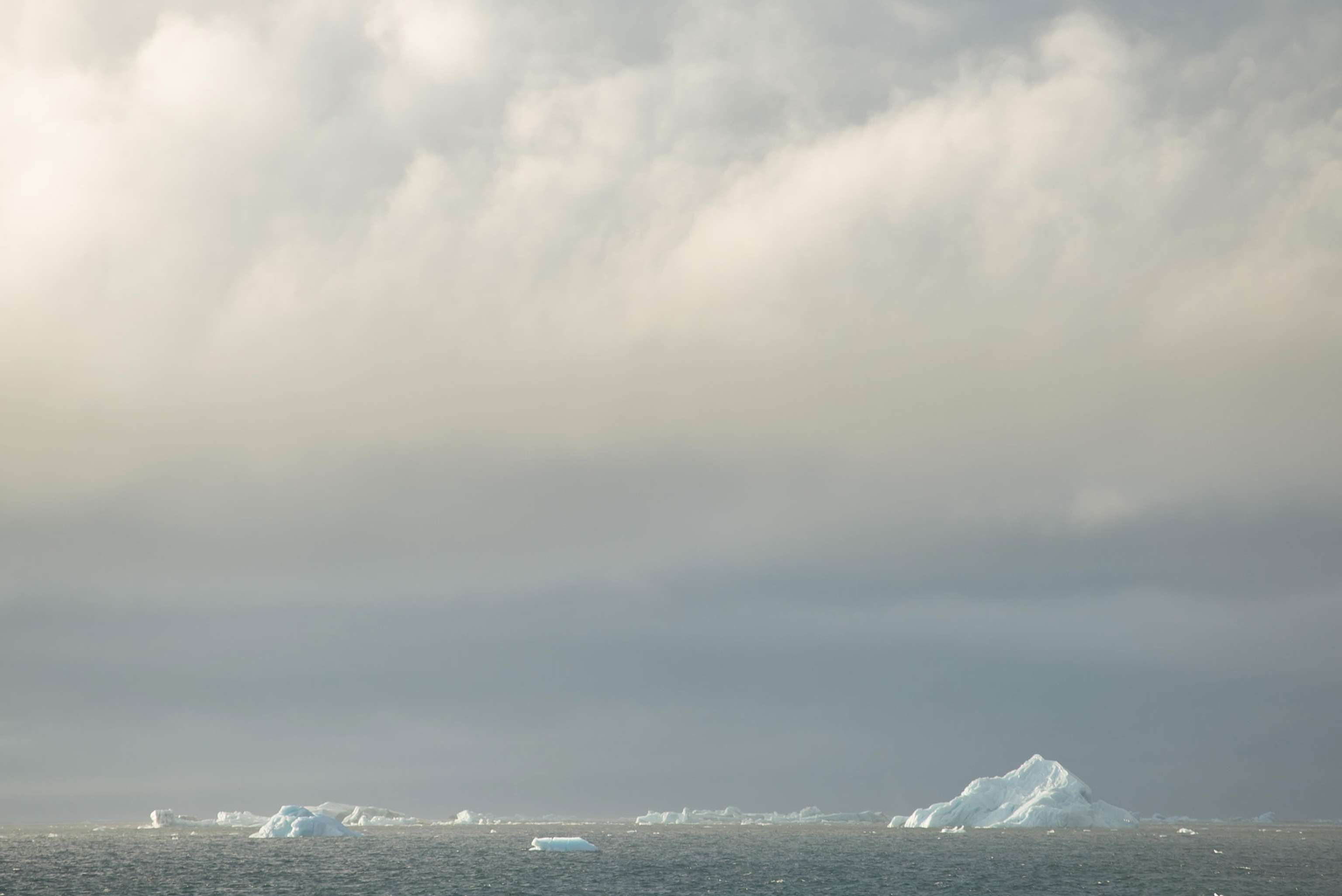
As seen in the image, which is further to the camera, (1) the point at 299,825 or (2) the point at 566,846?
(1) the point at 299,825

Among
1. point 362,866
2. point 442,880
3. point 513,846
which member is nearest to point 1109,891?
point 442,880

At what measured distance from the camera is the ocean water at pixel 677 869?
324ft

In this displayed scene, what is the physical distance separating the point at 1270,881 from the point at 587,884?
6469 cm

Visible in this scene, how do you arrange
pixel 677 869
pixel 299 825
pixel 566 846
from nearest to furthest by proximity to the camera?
pixel 677 869
pixel 566 846
pixel 299 825

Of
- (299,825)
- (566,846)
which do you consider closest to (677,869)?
(566,846)

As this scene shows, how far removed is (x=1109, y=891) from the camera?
9700 centimetres

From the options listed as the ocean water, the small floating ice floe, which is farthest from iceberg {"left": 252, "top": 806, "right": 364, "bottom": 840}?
the small floating ice floe

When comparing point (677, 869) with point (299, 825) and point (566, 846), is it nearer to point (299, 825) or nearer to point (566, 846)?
point (566, 846)

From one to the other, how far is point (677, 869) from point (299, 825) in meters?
94.4

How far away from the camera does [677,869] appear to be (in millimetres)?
124500

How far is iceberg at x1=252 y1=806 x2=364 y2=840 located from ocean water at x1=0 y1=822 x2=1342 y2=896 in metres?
9.83

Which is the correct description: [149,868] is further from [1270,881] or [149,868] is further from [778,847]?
[1270,881]

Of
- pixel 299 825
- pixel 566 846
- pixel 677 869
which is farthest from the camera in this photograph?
pixel 299 825

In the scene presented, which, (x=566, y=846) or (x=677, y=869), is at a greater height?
(x=566, y=846)
